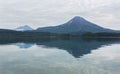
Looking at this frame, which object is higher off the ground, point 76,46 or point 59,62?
point 59,62

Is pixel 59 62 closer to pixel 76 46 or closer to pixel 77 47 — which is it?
pixel 77 47

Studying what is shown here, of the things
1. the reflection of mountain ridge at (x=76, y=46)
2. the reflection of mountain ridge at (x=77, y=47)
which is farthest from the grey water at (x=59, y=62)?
the reflection of mountain ridge at (x=76, y=46)

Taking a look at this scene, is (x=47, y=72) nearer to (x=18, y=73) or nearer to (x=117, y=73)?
(x=18, y=73)

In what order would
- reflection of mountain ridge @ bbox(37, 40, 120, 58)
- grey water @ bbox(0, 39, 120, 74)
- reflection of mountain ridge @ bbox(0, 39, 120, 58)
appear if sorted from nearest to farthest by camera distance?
1. grey water @ bbox(0, 39, 120, 74)
2. reflection of mountain ridge @ bbox(37, 40, 120, 58)
3. reflection of mountain ridge @ bbox(0, 39, 120, 58)

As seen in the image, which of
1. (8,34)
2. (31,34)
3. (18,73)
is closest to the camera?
(18,73)

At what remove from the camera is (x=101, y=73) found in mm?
22031

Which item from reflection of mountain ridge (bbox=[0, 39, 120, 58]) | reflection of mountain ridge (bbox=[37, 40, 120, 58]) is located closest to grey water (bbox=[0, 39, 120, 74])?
reflection of mountain ridge (bbox=[37, 40, 120, 58])

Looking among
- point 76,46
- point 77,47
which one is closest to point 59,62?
point 77,47

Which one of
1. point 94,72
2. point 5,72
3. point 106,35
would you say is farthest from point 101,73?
point 106,35

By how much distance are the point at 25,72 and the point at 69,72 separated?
348 centimetres

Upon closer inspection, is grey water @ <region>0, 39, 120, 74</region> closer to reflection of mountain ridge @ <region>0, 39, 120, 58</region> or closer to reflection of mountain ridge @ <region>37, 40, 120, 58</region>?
reflection of mountain ridge @ <region>37, 40, 120, 58</region>

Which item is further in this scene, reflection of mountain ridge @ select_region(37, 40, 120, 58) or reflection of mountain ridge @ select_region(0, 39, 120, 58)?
reflection of mountain ridge @ select_region(0, 39, 120, 58)

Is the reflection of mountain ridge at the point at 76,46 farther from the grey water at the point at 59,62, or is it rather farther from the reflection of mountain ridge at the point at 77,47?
the grey water at the point at 59,62

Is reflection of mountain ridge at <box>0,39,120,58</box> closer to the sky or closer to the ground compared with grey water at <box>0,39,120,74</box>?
closer to the ground
